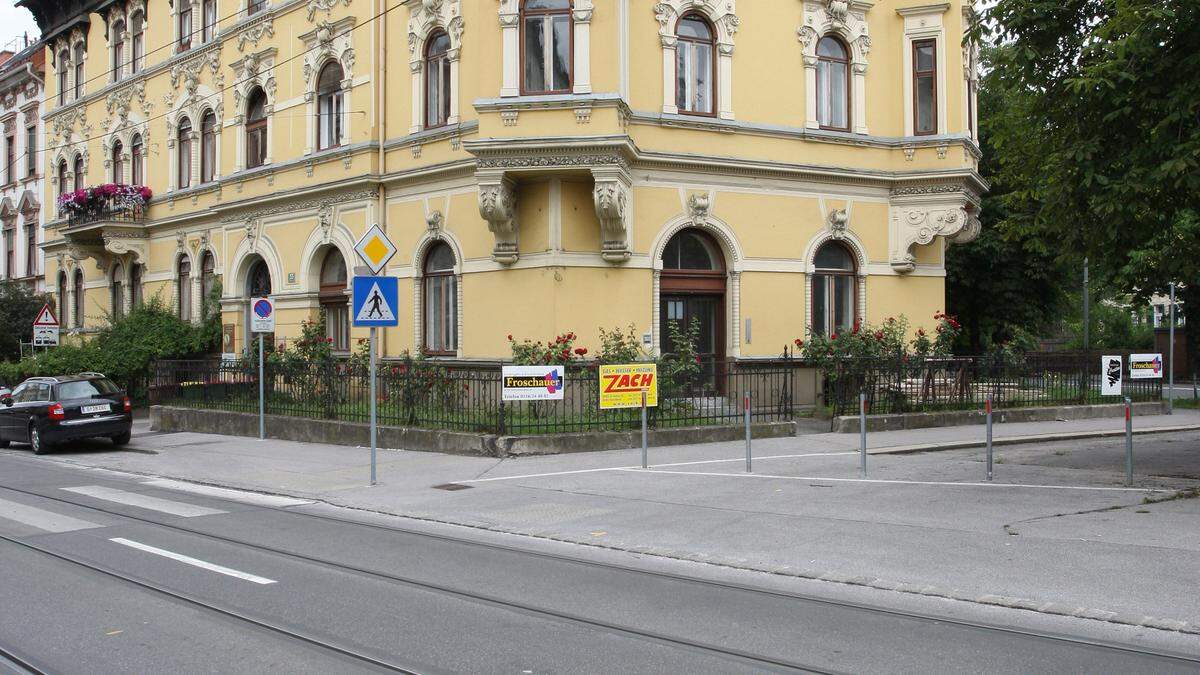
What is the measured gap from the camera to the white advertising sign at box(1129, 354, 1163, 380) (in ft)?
67.5

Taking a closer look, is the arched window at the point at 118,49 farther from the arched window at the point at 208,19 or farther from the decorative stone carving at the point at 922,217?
the decorative stone carving at the point at 922,217

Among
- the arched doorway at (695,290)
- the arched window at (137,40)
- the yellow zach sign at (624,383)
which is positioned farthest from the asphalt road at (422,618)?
the arched window at (137,40)

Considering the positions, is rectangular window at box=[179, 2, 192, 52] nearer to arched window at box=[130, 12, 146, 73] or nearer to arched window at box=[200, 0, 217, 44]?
arched window at box=[200, 0, 217, 44]

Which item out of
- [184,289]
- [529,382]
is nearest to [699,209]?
[529,382]

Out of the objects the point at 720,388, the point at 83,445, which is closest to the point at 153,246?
the point at 83,445

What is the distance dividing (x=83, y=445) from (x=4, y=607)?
50.7 feet

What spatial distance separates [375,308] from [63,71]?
29.9 metres

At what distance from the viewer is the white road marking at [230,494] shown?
1230 cm

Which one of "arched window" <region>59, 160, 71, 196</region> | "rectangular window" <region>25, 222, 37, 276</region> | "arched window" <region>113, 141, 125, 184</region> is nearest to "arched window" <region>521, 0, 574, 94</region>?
"arched window" <region>113, 141, 125, 184</region>

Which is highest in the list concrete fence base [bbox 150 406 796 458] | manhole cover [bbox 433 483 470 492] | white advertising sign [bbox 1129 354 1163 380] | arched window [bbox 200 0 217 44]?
arched window [bbox 200 0 217 44]

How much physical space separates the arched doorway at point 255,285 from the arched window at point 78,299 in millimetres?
12709

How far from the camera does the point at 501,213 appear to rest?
18.9 meters

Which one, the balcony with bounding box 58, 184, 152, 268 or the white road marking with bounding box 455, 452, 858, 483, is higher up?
the balcony with bounding box 58, 184, 152, 268

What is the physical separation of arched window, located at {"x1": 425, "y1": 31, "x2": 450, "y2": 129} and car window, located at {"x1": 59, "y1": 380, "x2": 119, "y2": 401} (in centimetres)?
890
